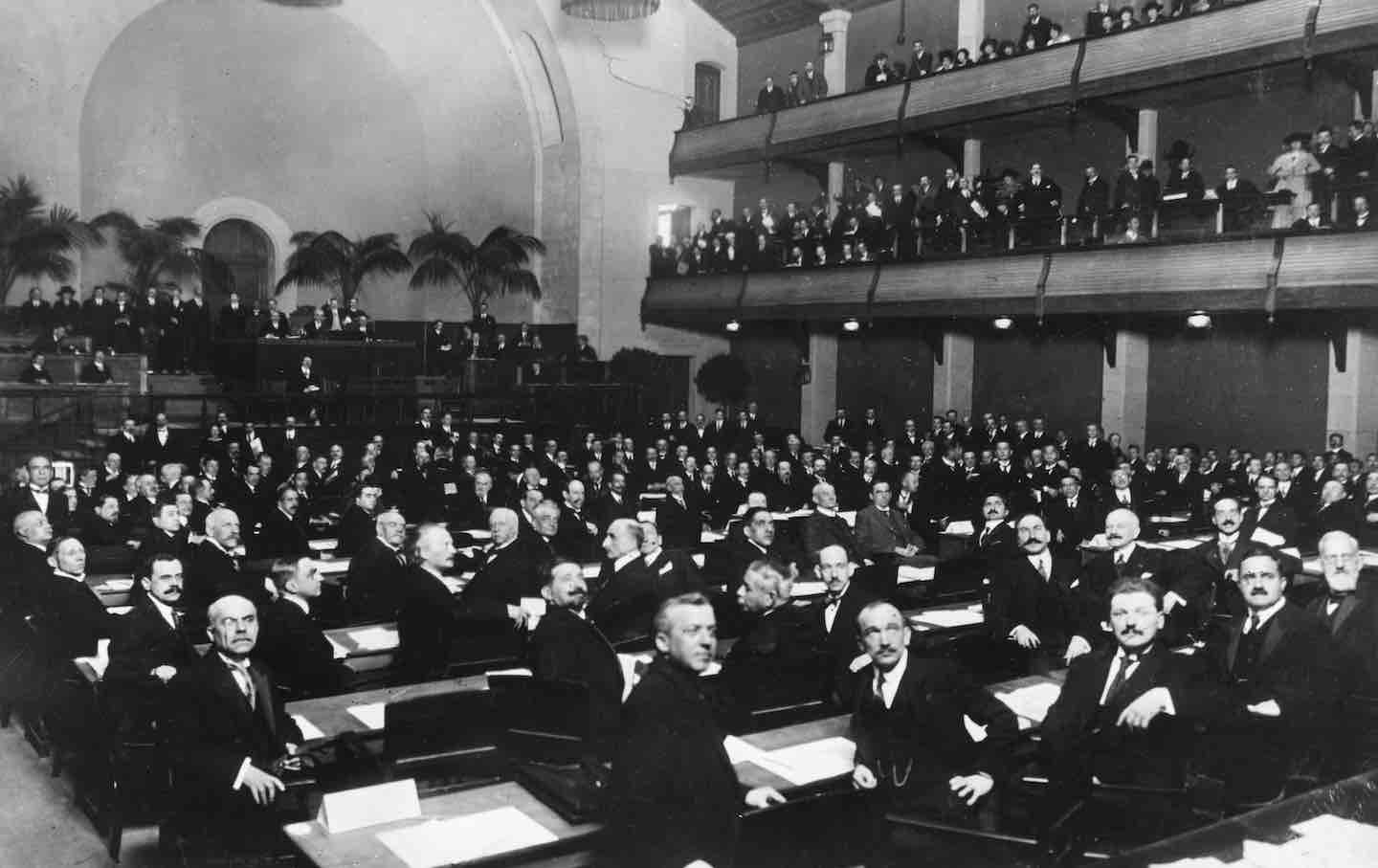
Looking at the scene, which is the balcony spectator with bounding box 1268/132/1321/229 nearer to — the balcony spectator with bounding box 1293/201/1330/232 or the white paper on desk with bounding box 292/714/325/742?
the balcony spectator with bounding box 1293/201/1330/232

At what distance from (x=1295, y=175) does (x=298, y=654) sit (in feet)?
46.6

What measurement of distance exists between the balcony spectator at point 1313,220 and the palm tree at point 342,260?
52.1 feet

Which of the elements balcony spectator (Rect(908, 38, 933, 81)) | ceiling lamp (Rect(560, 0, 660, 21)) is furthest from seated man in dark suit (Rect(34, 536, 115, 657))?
balcony spectator (Rect(908, 38, 933, 81))

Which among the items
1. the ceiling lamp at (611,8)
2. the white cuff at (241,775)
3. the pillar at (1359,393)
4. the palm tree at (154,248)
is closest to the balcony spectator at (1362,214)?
the pillar at (1359,393)

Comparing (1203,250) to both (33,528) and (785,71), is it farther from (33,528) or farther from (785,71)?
(33,528)

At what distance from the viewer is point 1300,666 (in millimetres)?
5504

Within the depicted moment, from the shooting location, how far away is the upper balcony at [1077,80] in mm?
14742

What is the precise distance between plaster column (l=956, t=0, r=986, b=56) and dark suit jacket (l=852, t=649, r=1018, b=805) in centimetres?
1757

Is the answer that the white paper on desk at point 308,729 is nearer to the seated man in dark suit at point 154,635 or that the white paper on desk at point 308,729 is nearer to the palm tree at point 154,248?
the seated man in dark suit at point 154,635

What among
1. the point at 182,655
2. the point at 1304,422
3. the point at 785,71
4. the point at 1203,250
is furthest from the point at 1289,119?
the point at 182,655

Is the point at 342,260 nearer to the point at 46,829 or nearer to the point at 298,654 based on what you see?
the point at 46,829

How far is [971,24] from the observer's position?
2095 centimetres

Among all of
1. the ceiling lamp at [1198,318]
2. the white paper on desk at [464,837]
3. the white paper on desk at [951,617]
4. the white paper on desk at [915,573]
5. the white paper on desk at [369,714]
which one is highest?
the ceiling lamp at [1198,318]

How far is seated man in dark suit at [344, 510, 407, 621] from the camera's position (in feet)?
25.2
